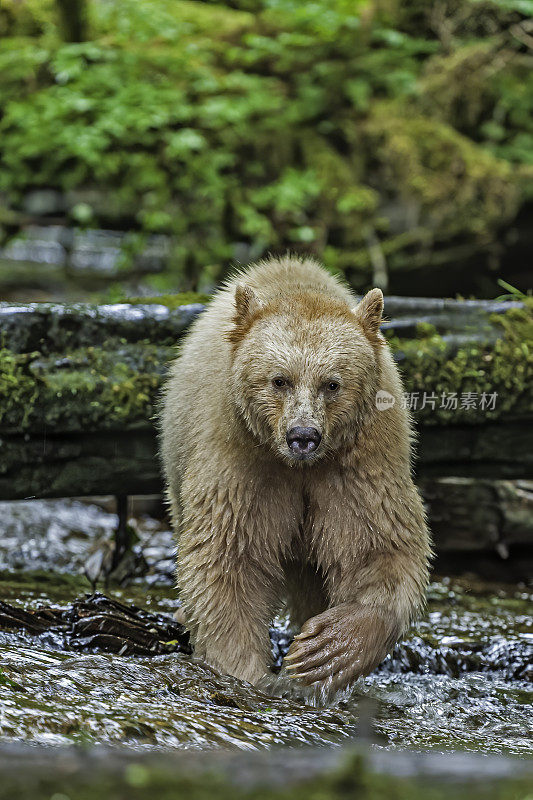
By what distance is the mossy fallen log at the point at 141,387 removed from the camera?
5758 mm

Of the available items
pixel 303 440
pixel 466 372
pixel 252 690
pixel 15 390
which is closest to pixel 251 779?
pixel 303 440

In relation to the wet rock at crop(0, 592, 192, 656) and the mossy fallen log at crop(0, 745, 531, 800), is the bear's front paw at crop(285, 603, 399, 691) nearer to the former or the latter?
the wet rock at crop(0, 592, 192, 656)

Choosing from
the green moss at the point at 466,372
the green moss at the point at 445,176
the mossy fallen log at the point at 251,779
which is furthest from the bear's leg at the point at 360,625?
the green moss at the point at 445,176

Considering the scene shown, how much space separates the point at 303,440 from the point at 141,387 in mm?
2197

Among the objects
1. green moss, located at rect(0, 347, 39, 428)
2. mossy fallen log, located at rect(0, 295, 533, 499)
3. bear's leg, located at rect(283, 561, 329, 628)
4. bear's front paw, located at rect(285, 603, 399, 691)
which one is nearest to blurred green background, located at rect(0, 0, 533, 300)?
mossy fallen log, located at rect(0, 295, 533, 499)

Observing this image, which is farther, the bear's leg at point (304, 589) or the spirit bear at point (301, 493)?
the bear's leg at point (304, 589)

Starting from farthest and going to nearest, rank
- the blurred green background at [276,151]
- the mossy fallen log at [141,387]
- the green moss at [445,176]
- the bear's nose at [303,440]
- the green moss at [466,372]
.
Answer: the blurred green background at [276,151] < the green moss at [445,176] < the green moss at [466,372] < the mossy fallen log at [141,387] < the bear's nose at [303,440]

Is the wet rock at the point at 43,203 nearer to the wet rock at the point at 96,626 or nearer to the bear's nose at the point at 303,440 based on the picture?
the wet rock at the point at 96,626

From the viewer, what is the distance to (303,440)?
401 cm

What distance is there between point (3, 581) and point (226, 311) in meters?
2.56

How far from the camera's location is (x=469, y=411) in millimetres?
6145

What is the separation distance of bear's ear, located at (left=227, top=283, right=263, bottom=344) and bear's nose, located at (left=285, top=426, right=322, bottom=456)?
0.74 meters

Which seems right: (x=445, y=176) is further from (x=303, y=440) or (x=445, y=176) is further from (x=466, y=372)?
(x=303, y=440)

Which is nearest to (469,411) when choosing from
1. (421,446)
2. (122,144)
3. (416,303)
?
(421,446)
